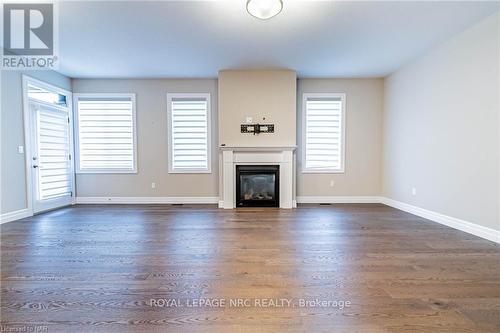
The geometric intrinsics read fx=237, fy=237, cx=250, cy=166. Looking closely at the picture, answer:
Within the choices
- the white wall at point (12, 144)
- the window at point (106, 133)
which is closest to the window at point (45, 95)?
the white wall at point (12, 144)

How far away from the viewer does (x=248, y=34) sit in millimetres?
3406

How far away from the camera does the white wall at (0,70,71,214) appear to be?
378cm

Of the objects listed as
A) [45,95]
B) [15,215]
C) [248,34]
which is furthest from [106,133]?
[248,34]

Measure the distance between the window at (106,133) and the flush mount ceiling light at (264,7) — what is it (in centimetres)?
376

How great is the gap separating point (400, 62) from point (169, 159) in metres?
5.10

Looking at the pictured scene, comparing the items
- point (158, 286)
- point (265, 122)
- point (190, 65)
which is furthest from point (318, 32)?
point (158, 286)

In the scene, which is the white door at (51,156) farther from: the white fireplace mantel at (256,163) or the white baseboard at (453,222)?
the white baseboard at (453,222)

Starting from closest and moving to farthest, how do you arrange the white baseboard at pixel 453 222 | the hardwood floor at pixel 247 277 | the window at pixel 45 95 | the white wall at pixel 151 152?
the hardwood floor at pixel 247 277
the white baseboard at pixel 453 222
the window at pixel 45 95
the white wall at pixel 151 152

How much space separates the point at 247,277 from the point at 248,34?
3.16 m

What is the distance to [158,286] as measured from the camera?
1.90 metres

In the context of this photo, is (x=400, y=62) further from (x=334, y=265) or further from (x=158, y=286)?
(x=158, y=286)

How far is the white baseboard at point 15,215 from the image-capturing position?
376 centimetres

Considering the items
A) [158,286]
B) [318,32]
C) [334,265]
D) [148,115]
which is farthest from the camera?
[148,115]

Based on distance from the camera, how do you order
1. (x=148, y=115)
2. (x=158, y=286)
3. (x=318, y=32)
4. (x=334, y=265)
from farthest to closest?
(x=148, y=115), (x=318, y=32), (x=334, y=265), (x=158, y=286)
